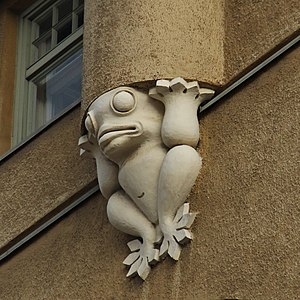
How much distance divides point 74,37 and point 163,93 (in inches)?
84.0

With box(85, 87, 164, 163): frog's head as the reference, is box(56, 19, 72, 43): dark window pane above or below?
below

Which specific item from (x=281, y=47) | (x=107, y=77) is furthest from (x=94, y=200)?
(x=281, y=47)

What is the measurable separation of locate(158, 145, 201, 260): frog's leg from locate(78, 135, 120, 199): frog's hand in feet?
1.35

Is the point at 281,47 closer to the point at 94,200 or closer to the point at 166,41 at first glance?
the point at 166,41

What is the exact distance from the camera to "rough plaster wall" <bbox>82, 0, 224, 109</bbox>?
8.32 metres

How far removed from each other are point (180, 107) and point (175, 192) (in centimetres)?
46

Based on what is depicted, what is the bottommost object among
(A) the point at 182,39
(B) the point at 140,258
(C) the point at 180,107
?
(B) the point at 140,258

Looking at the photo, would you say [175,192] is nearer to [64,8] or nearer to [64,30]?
[64,30]

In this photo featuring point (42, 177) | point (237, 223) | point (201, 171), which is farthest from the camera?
point (42, 177)

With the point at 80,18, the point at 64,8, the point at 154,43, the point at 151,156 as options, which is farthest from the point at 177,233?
the point at 64,8

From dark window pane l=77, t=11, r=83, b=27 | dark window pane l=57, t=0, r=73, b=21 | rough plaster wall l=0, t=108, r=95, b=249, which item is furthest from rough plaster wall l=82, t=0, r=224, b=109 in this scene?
dark window pane l=57, t=0, r=73, b=21

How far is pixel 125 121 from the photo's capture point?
823 centimetres

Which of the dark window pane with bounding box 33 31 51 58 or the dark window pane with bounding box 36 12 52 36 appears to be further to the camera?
the dark window pane with bounding box 36 12 52 36

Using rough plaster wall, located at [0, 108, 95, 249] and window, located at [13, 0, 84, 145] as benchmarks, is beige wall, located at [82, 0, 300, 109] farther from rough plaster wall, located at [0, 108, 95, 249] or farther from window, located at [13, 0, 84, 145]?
window, located at [13, 0, 84, 145]
